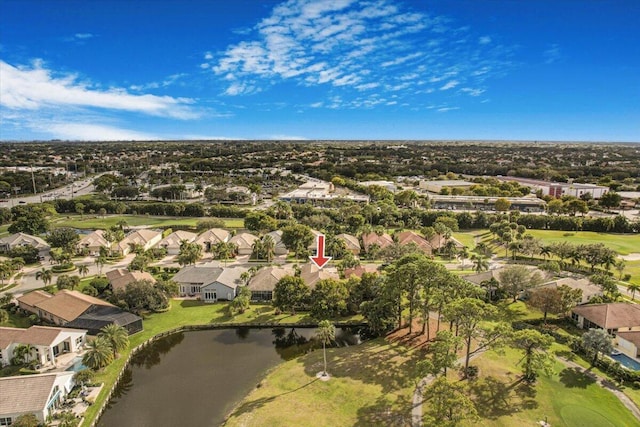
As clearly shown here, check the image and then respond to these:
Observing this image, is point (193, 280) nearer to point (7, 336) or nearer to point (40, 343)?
point (40, 343)

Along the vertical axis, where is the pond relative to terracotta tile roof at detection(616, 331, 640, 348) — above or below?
below

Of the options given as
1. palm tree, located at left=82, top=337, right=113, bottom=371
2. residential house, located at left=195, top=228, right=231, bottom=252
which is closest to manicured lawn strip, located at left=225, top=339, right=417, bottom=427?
palm tree, located at left=82, top=337, right=113, bottom=371

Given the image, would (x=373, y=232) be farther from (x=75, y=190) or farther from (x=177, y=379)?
(x=75, y=190)

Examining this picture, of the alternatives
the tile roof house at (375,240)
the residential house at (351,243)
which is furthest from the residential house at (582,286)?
the residential house at (351,243)

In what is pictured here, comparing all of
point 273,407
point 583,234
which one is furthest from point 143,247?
point 583,234

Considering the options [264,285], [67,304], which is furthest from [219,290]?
[67,304]

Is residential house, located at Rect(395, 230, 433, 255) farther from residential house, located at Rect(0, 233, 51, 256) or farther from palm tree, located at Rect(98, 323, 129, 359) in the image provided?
residential house, located at Rect(0, 233, 51, 256)
